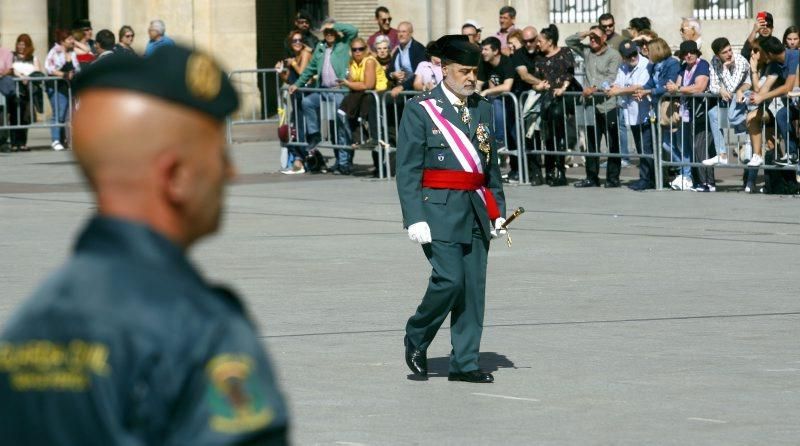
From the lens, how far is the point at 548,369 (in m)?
8.49

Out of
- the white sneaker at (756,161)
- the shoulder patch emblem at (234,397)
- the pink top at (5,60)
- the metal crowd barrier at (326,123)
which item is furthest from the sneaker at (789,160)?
→ the shoulder patch emblem at (234,397)

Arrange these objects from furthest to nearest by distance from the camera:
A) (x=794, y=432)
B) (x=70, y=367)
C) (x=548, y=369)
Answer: (x=548, y=369), (x=794, y=432), (x=70, y=367)

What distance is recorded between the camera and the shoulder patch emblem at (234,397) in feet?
6.68

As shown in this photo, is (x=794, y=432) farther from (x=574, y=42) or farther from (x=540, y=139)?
(x=574, y=42)

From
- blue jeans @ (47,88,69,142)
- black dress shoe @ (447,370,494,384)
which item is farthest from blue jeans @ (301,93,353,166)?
black dress shoe @ (447,370,494,384)

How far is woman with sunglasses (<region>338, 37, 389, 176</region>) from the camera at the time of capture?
65.0 feet

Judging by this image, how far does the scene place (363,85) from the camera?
65.1 feet

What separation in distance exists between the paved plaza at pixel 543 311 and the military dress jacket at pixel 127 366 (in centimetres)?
485

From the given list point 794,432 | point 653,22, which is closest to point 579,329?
point 794,432

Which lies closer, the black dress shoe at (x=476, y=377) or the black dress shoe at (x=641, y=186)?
the black dress shoe at (x=476, y=377)

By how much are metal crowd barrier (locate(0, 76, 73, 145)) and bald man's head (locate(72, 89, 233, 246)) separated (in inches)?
884

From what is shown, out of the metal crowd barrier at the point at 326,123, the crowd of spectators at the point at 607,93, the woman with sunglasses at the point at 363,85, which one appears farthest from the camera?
the metal crowd barrier at the point at 326,123

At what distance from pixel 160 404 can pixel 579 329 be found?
7.72 m

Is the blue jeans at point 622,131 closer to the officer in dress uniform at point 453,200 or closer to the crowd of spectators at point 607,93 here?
the crowd of spectators at point 607,93
